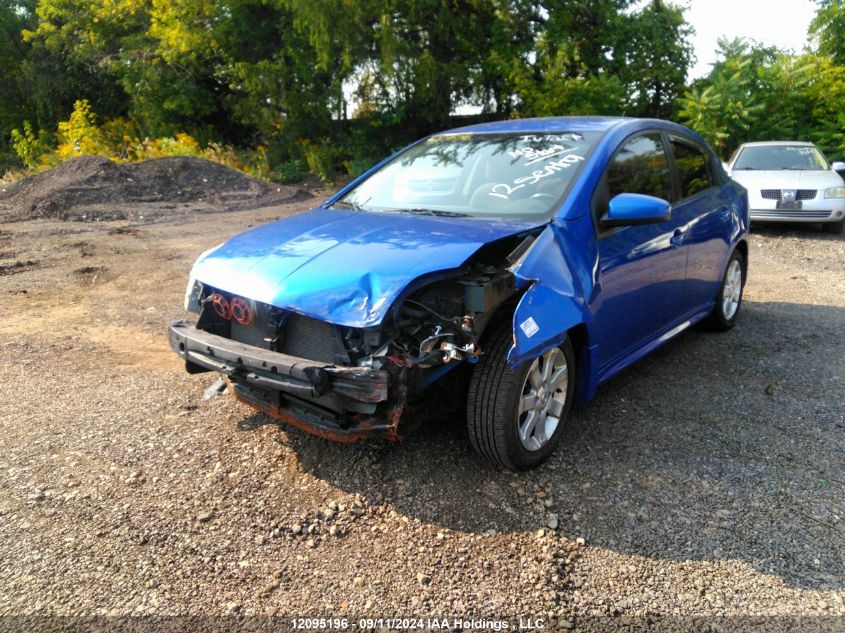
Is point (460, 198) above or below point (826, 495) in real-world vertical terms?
above

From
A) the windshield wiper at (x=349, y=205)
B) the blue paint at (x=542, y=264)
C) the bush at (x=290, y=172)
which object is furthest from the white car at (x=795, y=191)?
the bush at (x=290, y=172)

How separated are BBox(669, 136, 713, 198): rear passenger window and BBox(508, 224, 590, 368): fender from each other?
6.02 feet

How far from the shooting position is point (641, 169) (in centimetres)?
403

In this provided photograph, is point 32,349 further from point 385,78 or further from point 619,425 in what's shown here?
point 385,78

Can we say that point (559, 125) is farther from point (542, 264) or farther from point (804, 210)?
point (804, 210)

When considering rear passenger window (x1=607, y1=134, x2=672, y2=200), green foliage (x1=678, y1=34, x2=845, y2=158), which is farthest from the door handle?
green foliage (x1=678, y1=34, x2=845, y2=158)

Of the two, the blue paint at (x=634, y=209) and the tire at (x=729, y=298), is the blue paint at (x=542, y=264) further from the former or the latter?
the tire at (x=729, y=298)

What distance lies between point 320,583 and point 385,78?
18238mm

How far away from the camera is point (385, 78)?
18.8 metres

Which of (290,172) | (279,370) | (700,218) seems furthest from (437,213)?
(290,172)

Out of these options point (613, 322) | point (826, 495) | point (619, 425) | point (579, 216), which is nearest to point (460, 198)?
point (579, 216)

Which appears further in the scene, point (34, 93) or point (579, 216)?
point (34, 93)

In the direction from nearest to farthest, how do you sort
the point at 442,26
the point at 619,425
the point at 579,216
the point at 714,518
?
the point at 714,518
the point at 579,216
the point at 619,425
the point at 442,26

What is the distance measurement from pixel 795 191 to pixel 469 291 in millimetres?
9661
